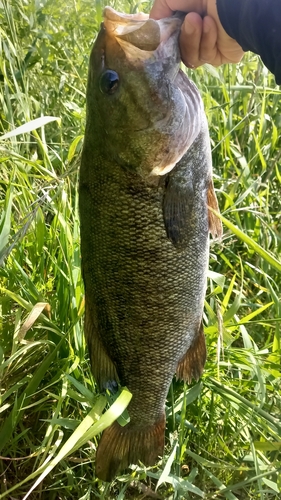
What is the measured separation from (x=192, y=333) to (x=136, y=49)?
84cm

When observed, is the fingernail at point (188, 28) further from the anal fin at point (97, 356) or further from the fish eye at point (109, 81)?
the anal fin at point (97, 356)

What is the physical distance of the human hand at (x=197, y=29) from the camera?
1358 millimetres

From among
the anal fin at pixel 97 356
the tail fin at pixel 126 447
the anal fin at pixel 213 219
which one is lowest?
the tail fin at pixel 126 447

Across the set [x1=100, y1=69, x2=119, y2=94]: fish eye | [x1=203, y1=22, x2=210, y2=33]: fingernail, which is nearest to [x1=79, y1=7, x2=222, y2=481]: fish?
[x1=100, y1=69, x2=119, y2=94]: fish eye

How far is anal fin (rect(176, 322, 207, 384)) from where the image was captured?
5.11 feet

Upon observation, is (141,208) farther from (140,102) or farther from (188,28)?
(188,28)

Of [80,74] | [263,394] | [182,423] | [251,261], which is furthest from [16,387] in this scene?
[80,74]

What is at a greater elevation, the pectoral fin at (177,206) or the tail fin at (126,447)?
the pectoral fin at (177,206)

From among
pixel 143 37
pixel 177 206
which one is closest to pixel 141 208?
pixel 177 206

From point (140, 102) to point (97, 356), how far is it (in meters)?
0.74

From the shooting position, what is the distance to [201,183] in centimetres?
138

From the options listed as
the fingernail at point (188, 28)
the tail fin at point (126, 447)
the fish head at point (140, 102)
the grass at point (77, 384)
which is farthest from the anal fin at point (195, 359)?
the fingernail at point (188, 28)

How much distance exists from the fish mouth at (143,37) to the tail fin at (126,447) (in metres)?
1.07

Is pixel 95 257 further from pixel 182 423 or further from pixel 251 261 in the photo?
pixel 251 261
